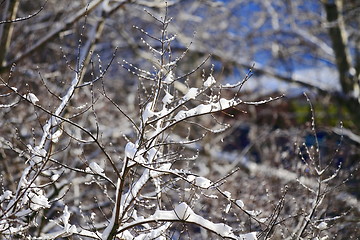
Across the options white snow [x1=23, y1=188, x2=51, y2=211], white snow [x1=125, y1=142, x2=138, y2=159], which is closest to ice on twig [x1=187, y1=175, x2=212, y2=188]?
white snow [x1=125, y1=142, x2=138, y2=159]

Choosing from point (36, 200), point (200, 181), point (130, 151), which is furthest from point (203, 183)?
point (36, 200)

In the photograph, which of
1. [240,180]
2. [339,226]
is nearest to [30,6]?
[240,180]

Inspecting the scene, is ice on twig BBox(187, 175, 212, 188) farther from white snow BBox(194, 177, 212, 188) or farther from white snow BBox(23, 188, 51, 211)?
white snow BBox(23, 188, 51, 211)

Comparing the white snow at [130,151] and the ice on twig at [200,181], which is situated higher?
the white snow at [130,151]

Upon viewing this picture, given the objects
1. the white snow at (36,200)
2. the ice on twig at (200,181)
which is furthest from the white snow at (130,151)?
the white snow at (36,200)

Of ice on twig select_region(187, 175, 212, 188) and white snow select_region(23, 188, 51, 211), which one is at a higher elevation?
white snow select_region(23, 188, 51, 211)

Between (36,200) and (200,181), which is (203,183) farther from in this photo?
(36,200)

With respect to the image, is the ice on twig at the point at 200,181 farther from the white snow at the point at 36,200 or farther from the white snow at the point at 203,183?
the white snow at the point at 36,200

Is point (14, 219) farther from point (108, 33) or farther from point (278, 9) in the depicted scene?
point (278, 9)

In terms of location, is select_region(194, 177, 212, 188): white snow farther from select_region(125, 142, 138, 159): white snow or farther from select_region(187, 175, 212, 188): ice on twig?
select_region(125, 142, 138, 159): white snow

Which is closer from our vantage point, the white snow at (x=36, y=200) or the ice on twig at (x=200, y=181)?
the ice on twig at (x=200, y=181)

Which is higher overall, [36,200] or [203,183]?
[36,200]

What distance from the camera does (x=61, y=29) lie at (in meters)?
6.25

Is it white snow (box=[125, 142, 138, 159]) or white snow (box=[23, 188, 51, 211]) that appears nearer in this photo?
white snow (box=[125, 142, 138, 159])
